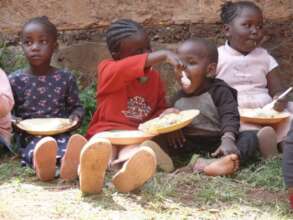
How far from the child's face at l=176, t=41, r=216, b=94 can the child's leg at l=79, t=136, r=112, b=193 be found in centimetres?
100

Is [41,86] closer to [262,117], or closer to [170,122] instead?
[170,122]

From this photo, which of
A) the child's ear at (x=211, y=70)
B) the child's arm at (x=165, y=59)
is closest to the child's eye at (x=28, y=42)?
the child's arm at (x=165, y=59)

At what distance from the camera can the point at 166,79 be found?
4.27 m

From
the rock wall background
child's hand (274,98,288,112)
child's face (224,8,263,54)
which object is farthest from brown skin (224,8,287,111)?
the rock wall background

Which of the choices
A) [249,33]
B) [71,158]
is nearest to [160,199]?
[71,158]

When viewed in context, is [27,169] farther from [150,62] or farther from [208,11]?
[208,11]

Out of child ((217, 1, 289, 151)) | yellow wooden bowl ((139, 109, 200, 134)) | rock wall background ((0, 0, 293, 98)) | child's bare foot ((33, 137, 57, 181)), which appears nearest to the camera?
child's bare foot ((33, 137, 57, 181))

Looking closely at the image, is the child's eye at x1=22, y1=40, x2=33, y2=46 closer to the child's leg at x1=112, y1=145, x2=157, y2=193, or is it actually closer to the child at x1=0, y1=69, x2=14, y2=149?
the child at x1=0, y1=69, x2=14, y2=149

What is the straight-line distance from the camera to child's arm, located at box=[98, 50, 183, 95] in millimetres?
3205

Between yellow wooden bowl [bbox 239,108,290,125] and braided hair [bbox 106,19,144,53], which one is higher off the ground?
braided hair [bbox 106,19,144,53]

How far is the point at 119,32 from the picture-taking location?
3529 mm

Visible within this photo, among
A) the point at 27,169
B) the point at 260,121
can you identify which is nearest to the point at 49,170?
the point at 27,169

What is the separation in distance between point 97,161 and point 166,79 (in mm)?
1833

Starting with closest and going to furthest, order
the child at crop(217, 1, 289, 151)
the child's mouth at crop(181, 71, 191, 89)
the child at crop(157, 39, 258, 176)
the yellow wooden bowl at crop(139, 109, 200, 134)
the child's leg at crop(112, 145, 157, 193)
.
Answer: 1. the child's leg at crop(112, 145, 157, 193)
2. the yellow wooden bowl at crop(139, 109, 200, 134)
3. the child at crop(157, 39, 258, 176)
4. the child's mouth at crop(181, 71, 191, 89)
5. the child at crop(217, 1, 289, 151)
